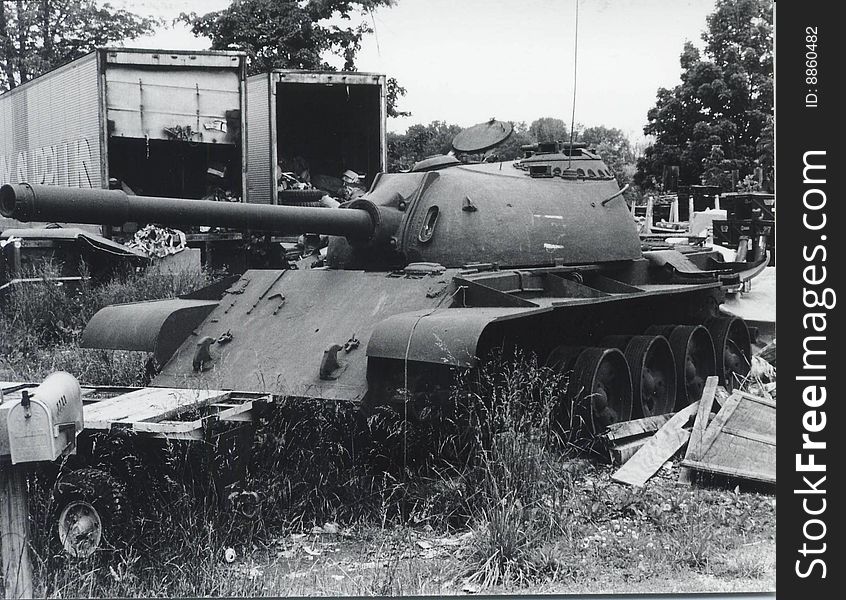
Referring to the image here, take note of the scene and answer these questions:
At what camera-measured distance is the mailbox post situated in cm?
384

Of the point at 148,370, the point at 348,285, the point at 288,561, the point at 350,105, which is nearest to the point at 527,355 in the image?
the point at 348,285

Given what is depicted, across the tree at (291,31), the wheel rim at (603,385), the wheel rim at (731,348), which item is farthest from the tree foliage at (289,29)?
the wheel rim at (731,348)

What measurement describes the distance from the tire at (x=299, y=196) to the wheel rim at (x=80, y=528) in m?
5.24

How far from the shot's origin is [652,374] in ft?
25.6

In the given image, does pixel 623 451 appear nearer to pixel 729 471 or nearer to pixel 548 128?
pixel 729 471

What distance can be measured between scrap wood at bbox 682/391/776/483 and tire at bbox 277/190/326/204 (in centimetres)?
468

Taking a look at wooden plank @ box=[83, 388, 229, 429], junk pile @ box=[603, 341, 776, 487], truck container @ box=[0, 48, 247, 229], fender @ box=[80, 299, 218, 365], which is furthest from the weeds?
junk pile @ box=[603, 341, 776, 487]

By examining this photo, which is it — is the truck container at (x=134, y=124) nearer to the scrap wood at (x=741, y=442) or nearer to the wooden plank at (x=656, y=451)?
the wooden plank at (x=656, y=451)

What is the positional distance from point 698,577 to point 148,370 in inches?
163

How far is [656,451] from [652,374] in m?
1.20

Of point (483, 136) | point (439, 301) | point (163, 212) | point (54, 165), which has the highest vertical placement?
point (483, 136)
